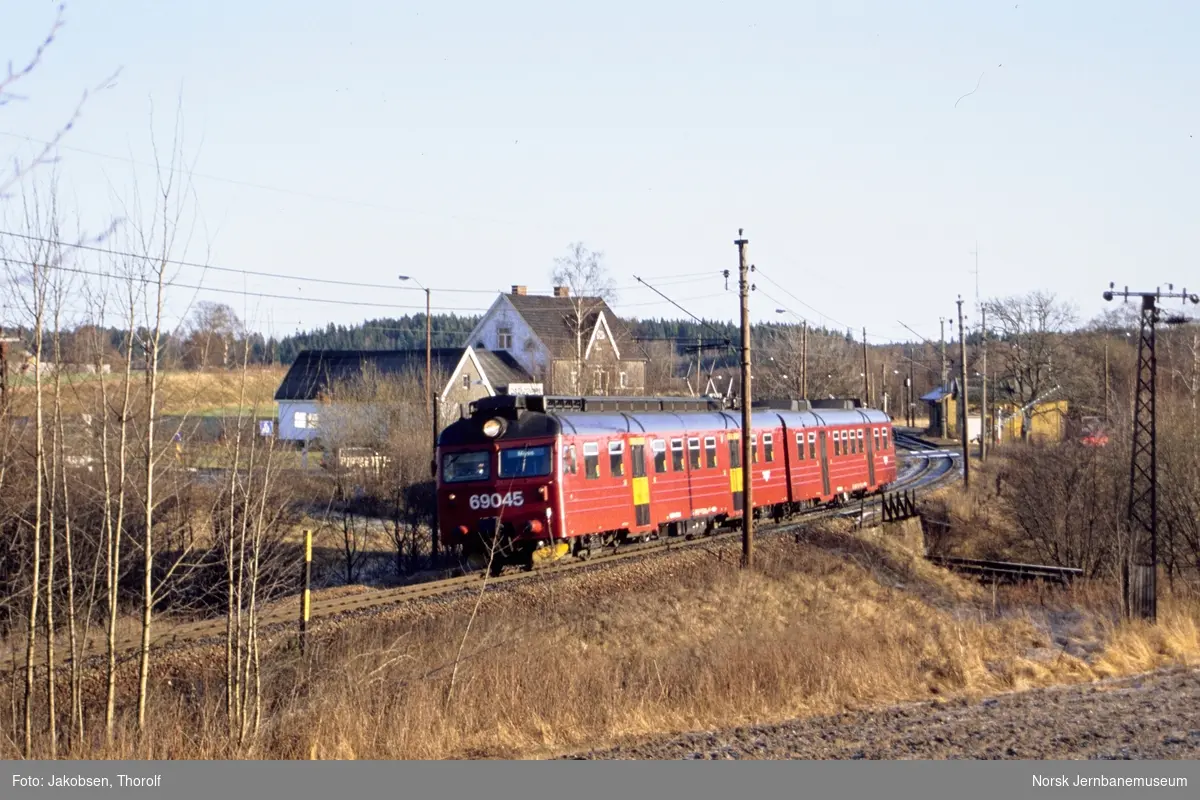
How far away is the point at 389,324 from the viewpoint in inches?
4843

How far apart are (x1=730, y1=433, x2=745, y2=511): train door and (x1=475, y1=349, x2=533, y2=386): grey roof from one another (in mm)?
27515

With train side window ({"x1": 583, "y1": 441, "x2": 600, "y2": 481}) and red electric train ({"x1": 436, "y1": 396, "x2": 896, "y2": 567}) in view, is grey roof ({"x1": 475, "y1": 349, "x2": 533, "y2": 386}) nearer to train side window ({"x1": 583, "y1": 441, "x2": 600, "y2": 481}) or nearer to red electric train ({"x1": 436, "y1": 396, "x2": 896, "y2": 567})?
red electric train ({"x1": 436, "y1": 396, "x2": 896, "y2": 567})

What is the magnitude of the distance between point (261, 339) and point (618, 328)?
4779 cm

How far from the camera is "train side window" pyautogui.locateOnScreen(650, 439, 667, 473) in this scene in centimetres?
2295

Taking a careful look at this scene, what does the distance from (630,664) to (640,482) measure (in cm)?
770

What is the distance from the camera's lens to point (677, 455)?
23.9 meters

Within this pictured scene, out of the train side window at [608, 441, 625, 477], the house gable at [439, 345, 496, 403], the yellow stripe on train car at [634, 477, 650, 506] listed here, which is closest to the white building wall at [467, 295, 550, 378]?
the house gable at [439, 345, 496, 403]

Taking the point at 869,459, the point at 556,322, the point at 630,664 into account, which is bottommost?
the point at 630,664

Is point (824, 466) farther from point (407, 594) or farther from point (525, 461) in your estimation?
point (407, 594)

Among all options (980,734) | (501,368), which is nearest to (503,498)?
(980,734)

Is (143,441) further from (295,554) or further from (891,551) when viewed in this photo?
(891,551)

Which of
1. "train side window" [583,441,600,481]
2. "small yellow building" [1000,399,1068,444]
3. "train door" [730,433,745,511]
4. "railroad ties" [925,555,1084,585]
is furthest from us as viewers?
"small yellow building" [1000,399,1068,444]

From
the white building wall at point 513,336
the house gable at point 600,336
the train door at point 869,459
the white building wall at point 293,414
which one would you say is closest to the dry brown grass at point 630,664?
the train door at point 869,459

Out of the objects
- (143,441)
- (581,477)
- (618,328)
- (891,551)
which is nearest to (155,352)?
(143,441)
